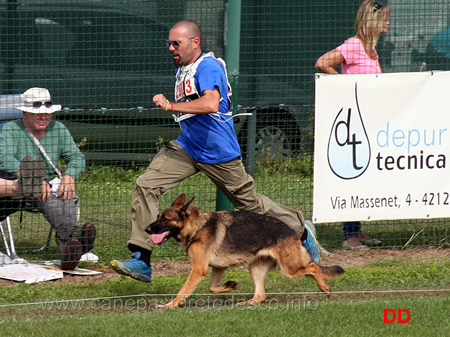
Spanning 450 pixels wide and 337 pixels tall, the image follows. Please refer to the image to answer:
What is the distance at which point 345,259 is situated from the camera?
6.83 m

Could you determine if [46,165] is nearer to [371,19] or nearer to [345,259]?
[345,259]

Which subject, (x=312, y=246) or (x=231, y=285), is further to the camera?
(x=312, y=246)

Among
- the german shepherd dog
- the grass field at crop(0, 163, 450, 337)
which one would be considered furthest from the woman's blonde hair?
the german shepherd dog

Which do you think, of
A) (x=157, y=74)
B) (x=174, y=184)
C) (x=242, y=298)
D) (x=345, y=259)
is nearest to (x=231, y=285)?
(x=242, y=298)

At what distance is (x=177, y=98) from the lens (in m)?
5.61

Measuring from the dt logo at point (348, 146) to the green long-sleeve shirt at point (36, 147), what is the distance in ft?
7.48

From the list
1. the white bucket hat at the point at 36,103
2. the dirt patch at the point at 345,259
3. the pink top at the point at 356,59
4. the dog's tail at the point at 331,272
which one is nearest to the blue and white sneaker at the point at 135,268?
the dirt patch at the point at 345,259

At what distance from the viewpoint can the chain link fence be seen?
26.0 feet

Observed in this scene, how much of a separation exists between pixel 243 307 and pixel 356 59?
2.92m

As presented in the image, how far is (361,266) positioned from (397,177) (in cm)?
→ 85

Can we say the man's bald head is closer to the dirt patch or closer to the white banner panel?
the white banner panel

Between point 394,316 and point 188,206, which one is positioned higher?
point 188,206

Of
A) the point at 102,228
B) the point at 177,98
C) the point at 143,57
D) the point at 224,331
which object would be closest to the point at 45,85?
the point at 143,57

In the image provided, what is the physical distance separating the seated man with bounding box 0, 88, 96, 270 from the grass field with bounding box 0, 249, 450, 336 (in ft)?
1.79
